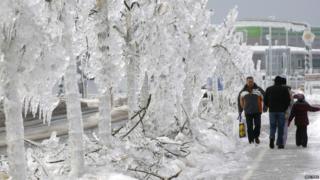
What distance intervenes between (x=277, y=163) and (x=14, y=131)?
601 centimetres

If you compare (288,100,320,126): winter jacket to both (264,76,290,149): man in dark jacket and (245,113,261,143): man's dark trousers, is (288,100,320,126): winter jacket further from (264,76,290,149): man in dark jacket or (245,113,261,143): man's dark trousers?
(245,113,261,143): man's dark trousers

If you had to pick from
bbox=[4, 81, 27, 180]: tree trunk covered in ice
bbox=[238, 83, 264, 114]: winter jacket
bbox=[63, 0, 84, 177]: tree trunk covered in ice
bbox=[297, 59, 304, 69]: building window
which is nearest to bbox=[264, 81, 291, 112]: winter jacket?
bbox=[238, 83, 264, 114]: winter jacket

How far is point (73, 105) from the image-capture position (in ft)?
28.8

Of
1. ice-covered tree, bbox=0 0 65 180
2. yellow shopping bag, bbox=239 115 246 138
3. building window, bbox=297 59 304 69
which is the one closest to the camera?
ice-covered tree, bbox=0 0 65 180

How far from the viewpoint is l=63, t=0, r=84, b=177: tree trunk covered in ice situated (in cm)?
864

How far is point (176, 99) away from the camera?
15.3 m

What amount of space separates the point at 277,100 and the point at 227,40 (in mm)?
13400

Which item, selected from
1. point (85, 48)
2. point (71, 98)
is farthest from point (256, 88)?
point (71, 98)

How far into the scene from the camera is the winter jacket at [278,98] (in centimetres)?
1353

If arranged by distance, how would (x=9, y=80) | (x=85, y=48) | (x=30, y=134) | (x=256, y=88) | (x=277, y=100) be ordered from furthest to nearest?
1. (x=30, y=134)
2. (x=256, y=88)
3. (x=277, y=100)
4. (x=85, y=48)
5. (x=9, y=80)

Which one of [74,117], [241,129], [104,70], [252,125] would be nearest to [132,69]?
[104,70]

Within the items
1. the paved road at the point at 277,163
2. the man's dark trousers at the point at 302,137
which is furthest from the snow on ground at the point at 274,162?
the man's dark trousers at the point at 302,137

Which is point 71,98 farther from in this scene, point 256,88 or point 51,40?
point 256,88

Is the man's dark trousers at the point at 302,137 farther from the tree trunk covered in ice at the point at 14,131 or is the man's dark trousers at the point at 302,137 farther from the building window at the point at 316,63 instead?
the building window at the point at 316,63
